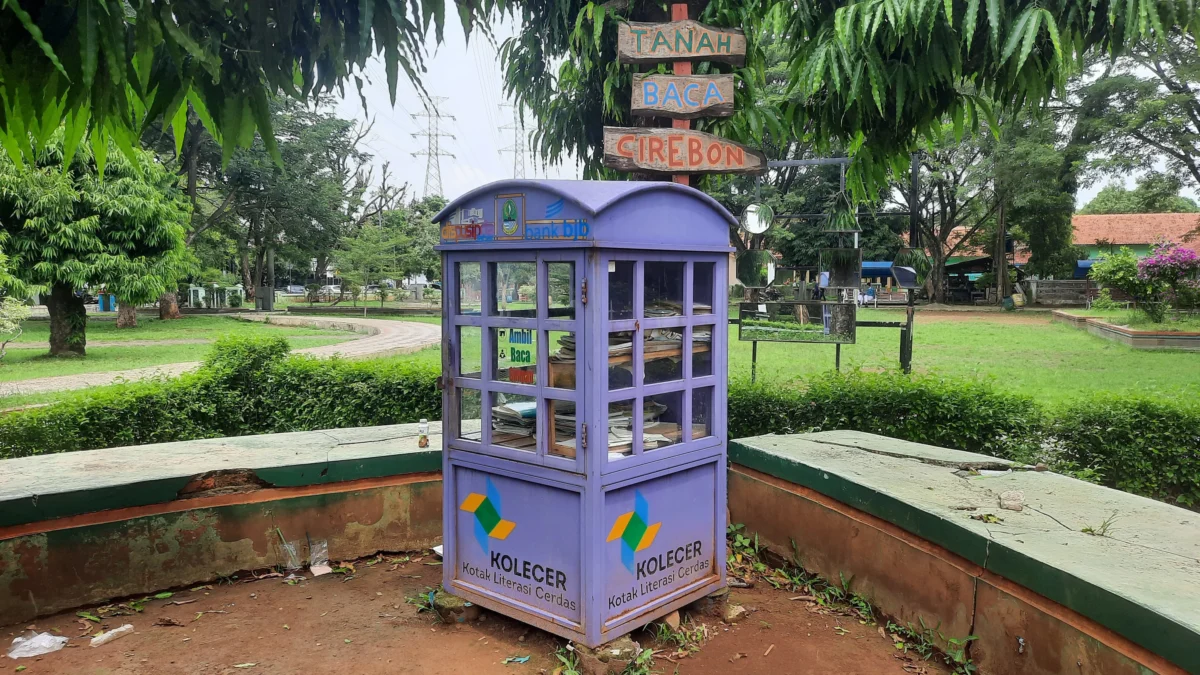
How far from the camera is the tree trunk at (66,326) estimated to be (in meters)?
16.4

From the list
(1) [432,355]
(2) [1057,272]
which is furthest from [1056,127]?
(1) [432,355]

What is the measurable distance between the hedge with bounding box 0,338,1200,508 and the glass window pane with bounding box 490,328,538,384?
106 inches

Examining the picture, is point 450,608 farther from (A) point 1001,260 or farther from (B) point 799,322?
(A) point 1001,260

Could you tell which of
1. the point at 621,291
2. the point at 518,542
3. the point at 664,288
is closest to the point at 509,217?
the point at 621,291

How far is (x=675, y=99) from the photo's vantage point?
16.1 feet

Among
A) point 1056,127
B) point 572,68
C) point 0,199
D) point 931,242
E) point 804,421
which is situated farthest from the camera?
point 931,242

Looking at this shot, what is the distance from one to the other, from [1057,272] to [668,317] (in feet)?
128

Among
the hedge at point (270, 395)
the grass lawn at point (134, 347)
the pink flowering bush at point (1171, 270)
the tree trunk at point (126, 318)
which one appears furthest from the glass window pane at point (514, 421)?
the tree trunk at point (126, 318)

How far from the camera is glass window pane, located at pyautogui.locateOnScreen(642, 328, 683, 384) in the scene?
11.6 feet

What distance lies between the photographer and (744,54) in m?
5.02

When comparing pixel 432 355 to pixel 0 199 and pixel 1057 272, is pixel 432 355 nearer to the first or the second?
pixel 0 199

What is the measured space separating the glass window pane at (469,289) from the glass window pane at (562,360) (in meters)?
0.47

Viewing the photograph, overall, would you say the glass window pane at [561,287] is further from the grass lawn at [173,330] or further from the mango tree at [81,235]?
the grass lawn at [173,330]

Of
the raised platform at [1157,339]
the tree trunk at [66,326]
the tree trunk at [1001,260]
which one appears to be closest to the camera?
the raised platform at [1157,339]
